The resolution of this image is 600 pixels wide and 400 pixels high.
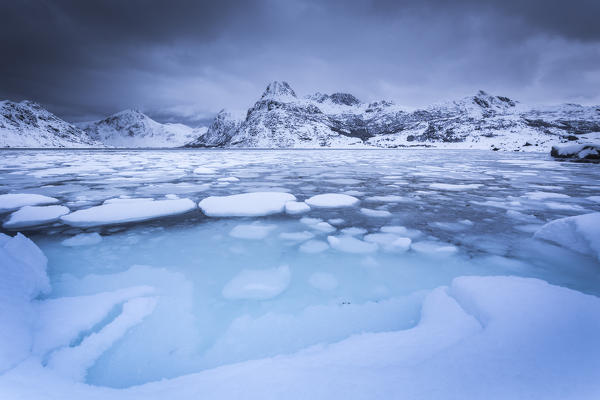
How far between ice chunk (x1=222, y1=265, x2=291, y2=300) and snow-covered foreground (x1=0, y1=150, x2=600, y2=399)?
0.04 ft

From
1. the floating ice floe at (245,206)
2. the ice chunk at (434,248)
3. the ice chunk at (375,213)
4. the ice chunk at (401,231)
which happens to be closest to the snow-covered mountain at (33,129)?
the floating ice floe at (245,206)

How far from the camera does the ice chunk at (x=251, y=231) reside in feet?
7.86

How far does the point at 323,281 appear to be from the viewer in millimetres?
1662

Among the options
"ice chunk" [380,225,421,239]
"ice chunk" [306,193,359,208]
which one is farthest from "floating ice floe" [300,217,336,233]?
"ice chunk" [306,193,359,208]

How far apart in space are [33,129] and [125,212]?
181 metres

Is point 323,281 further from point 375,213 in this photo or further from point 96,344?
point 375,213

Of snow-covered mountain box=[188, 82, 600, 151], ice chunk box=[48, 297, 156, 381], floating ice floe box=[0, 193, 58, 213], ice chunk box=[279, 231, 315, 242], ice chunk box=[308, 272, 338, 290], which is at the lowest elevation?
ice chunk box=[48, 297, 156, 381]

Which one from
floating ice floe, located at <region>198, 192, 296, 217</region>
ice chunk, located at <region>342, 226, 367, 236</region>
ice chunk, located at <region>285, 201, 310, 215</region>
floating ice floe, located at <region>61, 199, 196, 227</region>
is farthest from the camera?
ice chunk, located at <region>285, 201, 310, 215</region>

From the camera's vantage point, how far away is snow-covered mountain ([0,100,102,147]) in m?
114

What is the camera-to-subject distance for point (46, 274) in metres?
1.65

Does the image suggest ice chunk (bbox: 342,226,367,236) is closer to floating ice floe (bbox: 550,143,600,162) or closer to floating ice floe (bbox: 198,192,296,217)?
floating ice floe (bbox: 198,192,296,217)

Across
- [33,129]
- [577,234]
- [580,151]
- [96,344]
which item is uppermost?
[33,129]

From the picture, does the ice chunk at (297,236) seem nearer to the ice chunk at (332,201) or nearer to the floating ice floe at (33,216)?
the ice chunk at (332,201)

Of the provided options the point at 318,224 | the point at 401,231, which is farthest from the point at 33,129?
the point at 401,231
